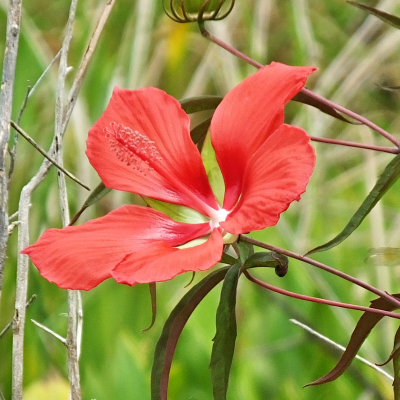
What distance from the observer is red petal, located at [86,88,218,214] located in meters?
0.33

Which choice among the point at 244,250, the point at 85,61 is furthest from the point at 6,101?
the point at 244,250

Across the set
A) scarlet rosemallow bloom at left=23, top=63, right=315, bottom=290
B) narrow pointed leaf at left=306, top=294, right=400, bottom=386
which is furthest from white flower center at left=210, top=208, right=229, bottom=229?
narrow pointed leaf at left=306, top=294, right=400, bottom=386

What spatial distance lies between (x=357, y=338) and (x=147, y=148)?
0.18 metres

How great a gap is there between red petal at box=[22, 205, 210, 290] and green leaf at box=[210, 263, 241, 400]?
0.04 meters

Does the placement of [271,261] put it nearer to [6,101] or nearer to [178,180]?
[178,180]

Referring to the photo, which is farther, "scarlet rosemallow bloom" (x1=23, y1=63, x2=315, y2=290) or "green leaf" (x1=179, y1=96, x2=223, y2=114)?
"green leaf" (x1=179, y1=96, x2=223, y2=114)

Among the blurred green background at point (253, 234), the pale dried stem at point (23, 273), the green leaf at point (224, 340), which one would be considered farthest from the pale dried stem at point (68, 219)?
the blurred green background at point (253, 234)

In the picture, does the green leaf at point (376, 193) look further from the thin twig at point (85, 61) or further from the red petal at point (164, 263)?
the thin twig at point (85, 61)

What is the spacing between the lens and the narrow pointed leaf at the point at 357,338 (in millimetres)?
348

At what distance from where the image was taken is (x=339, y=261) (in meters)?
0.79

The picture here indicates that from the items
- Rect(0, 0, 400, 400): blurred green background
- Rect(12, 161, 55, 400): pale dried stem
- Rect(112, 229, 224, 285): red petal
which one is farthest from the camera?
Rect(0, 0, 400, 400): blurred green background

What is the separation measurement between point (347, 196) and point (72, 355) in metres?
0.59

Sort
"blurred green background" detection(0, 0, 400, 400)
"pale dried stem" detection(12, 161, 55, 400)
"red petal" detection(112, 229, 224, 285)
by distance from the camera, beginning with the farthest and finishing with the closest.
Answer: "blurred green background" detection(0, 0, 400, 400) < "pale dried stem" detection(12, 161, 55, 400) < "red petal" detection(112, 229, 224, 285)

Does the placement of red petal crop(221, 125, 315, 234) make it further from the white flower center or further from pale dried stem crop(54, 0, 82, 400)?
pale dried stem crop(54, 0, 82, 400)
